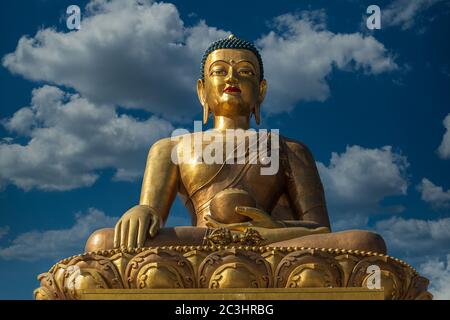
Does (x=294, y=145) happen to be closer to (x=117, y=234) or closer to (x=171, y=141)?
(x=171, y=141)

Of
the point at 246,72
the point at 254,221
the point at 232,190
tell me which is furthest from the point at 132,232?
the point at 246,72

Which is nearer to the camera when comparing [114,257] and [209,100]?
[114,257]

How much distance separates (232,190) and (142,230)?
4.02ft

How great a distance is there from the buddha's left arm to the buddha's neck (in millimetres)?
538

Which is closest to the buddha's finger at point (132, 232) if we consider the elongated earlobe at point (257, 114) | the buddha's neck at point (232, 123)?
the buddha's neck at point (232, 123)

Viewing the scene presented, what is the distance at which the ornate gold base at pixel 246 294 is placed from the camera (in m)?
5.04

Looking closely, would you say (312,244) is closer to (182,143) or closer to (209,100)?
(182,143)

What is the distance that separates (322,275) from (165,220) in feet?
7.39

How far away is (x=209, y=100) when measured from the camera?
825 centimetres

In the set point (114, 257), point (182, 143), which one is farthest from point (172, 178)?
point (114, 257)

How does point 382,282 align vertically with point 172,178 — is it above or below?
below

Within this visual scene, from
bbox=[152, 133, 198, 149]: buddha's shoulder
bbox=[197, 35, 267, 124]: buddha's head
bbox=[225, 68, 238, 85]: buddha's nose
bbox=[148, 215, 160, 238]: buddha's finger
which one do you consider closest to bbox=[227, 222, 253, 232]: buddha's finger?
bbox=[148, 215, 160, 238]: buddha's finger

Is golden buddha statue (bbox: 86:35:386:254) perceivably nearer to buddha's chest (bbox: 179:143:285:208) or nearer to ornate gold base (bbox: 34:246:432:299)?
buddha's chest (bbox: 179:143:285:208)

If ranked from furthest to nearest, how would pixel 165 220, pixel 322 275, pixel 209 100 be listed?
pixel 209 100 < pixel 165 220 < pixel 322 275
